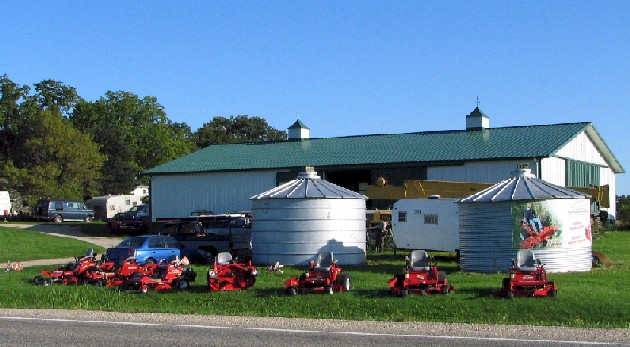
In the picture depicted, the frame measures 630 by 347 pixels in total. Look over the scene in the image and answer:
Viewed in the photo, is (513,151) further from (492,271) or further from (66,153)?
(66,153)

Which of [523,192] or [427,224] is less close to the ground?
[523,192]

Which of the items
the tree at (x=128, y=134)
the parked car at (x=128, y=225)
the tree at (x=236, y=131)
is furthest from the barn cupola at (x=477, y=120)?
the tree at (x=236, y=131)

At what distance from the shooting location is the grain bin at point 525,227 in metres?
24.1

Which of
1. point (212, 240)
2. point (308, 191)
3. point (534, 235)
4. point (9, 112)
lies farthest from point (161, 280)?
point (9, 112)

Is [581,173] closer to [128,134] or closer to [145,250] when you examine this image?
[145,250]

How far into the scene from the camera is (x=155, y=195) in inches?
1898

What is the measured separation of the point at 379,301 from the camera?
18844mm

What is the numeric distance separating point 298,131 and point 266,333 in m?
36.4

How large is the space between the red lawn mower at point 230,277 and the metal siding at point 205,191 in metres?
23.0

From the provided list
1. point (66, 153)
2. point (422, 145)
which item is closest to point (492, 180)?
point (422, 145)

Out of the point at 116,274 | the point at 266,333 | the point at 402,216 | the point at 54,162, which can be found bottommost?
the point at 266,333

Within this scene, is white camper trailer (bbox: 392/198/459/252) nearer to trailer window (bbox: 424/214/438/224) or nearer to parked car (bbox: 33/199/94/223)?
trailer window (bbox: 424/214/438/224)

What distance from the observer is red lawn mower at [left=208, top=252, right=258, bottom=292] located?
69.7ft

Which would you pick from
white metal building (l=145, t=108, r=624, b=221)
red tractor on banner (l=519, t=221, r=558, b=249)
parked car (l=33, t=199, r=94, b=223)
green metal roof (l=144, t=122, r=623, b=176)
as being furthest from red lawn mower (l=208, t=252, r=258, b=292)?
parked car (l=33, t=199, r=94, b=223)
